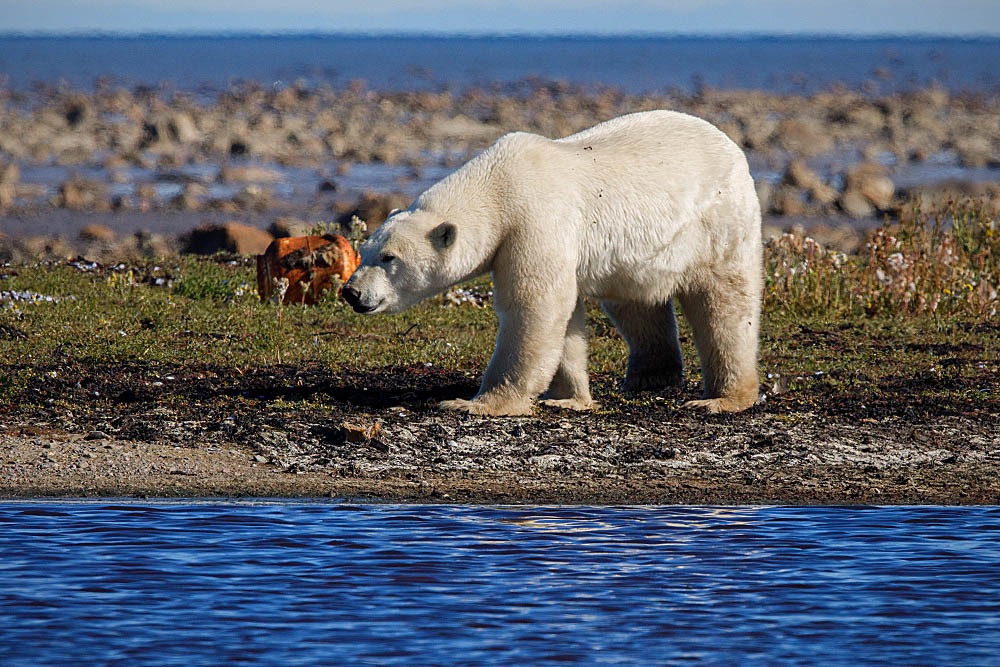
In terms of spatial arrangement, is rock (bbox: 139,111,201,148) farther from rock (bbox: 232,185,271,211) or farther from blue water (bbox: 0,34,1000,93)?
blue water (bbox: 0,34,1000,93)

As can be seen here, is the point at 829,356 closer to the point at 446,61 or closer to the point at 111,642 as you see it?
the point at 111,642

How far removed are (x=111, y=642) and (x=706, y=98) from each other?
59378 millimetres

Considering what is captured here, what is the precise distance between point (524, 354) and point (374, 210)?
10.8m

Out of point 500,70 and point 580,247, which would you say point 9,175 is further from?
point 500,70

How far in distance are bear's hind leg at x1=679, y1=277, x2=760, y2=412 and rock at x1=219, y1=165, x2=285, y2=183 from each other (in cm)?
2039

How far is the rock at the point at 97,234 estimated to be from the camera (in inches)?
728

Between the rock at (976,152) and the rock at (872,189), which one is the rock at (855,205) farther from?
the rock at (976,152)

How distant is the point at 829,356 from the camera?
32.9 feet

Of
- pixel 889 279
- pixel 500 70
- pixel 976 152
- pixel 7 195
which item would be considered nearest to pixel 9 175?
pixel 7 195

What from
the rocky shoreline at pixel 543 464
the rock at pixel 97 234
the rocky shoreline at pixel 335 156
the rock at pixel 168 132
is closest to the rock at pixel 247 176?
the rocky shoreline at pixel 335 156

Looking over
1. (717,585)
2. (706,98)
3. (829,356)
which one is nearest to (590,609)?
(717,585)

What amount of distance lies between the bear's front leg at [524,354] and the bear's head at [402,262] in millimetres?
384

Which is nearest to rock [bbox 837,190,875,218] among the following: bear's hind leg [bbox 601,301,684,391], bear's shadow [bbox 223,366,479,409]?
bear's hind leg [bbox 601,301,684,391]

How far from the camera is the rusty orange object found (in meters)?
11.5
